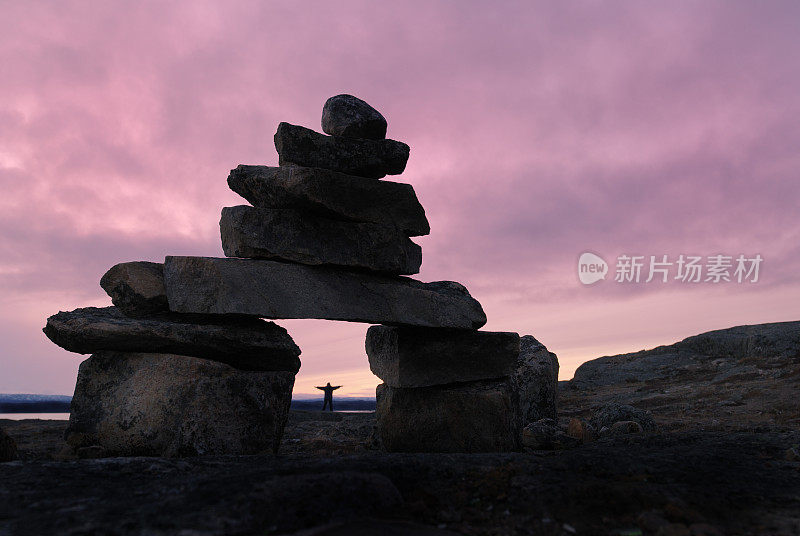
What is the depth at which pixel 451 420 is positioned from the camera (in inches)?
291

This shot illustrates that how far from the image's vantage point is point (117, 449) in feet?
21.3

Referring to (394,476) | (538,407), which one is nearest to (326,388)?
(538,407)

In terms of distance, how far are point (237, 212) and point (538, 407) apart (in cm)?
644

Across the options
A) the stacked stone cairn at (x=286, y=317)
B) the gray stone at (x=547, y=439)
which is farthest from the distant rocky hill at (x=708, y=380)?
the stacked stone cairn at (x=286, y=317)

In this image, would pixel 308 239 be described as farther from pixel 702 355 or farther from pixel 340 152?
pixel 702 355

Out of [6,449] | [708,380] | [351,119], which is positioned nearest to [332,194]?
[351,119]

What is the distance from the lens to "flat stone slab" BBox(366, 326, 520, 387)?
7.39 m

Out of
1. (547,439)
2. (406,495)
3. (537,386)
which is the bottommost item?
(406,495)

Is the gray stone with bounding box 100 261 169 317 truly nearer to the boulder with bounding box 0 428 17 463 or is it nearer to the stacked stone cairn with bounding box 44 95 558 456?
the stacked stone cairn with bounding box 44 95 558 456

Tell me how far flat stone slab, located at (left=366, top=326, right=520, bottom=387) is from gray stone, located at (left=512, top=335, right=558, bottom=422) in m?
2.72

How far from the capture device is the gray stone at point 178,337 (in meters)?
6.64

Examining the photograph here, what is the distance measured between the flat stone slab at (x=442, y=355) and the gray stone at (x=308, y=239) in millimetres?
988

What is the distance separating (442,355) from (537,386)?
3.66 metres

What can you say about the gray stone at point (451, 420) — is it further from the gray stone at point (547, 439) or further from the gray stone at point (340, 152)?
the gray stone at point (340, 152)
